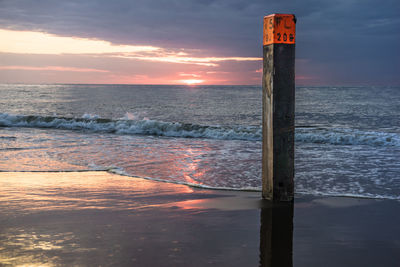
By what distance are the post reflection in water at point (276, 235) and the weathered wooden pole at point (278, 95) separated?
377 mm

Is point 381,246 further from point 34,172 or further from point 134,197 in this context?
point 34,172

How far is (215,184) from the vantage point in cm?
660

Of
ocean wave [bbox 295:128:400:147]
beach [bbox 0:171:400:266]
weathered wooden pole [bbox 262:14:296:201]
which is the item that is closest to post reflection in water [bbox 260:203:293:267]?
beach [bbox 0:171:400:266]

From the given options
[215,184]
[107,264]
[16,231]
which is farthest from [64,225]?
[215,184]

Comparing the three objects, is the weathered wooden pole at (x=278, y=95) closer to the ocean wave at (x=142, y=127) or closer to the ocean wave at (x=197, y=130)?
the ocean wave at (x=197, y=130)

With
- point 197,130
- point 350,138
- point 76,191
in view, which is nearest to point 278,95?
point 76,191

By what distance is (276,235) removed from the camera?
13.0ft

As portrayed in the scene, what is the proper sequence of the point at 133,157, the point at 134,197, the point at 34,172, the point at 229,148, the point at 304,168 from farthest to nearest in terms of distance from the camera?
the point at 229,148
the point at 133,157
the point at 304,168
the point at 34,172
the point at 134,197

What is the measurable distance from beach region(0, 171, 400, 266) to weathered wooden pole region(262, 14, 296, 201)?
62cm

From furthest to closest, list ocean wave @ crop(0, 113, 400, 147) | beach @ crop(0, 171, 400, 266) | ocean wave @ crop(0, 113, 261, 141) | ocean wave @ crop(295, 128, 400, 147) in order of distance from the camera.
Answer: ocean wave @ crop(0, 113, 261, 141), ocean wave @ crop(0, 113, 400, 147), ocean wave @ crop(295, 128, 400, 147), beach @ crop(0, 171, 400, 266)

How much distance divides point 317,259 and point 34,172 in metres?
5.84

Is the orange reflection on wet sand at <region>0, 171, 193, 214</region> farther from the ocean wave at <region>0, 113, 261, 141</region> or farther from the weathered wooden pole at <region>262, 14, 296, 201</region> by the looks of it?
the ocean wave at <region>0, 113, 261, 141</region>

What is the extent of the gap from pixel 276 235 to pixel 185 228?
3.22 ft

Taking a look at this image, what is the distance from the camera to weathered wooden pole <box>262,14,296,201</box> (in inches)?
177
